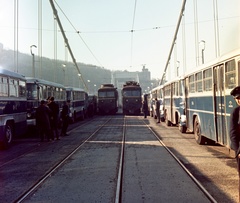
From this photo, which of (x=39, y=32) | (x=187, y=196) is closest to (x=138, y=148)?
(x=187, y=196)

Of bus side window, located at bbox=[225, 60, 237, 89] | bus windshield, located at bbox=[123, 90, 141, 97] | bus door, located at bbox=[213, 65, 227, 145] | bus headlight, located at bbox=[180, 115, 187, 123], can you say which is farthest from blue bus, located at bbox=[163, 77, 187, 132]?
bus windshield, located at bbox=[123, 90, 141, 97]

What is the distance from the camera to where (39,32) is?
3972 cm

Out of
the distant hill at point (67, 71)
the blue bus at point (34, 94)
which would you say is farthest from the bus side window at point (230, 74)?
the distant hill at point (67, 71)

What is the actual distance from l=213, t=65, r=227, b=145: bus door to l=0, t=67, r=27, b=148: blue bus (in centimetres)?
713

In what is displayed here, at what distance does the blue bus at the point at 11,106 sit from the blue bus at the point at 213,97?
6.92 meters

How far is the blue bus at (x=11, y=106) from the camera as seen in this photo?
11883 millimetres

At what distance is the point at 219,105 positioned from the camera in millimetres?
9344

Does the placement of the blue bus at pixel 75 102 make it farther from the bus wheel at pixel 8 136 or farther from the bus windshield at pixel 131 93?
the bus wheel at pixel 8 136

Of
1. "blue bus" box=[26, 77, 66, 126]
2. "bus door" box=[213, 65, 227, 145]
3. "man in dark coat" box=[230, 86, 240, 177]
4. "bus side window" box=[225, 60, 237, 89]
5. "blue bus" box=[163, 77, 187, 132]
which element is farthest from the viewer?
"blue bus" box=[26, 77, 66, 126]

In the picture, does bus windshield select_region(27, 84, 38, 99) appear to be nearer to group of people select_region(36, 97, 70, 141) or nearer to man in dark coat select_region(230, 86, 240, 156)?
group of people select_region(36, 97, 70, 141)

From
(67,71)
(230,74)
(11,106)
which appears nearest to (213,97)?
(230,74)

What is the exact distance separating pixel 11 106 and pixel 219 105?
303 inches

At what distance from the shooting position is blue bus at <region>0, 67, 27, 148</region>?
11.9 m

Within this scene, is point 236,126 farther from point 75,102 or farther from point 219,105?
point 75,102
